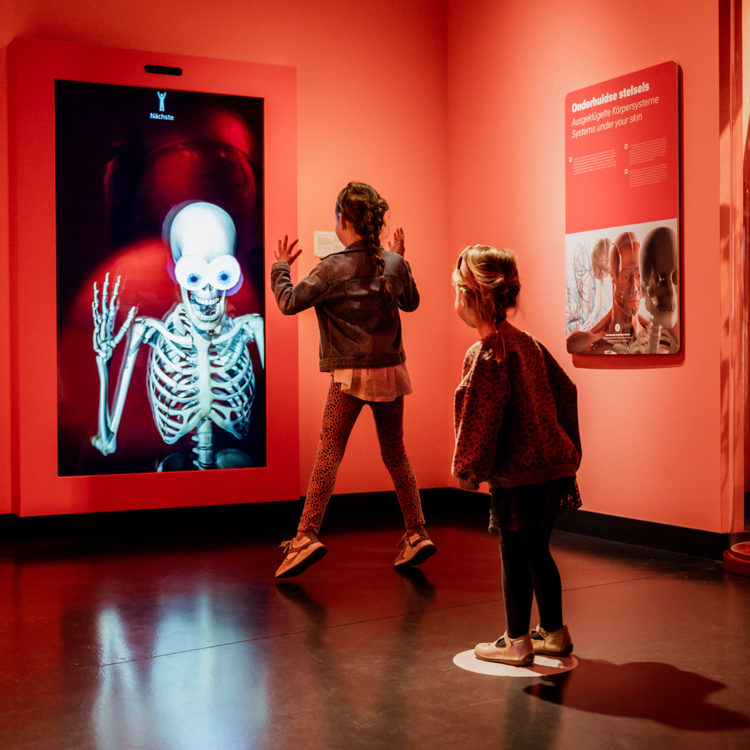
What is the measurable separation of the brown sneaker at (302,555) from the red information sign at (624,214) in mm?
1701

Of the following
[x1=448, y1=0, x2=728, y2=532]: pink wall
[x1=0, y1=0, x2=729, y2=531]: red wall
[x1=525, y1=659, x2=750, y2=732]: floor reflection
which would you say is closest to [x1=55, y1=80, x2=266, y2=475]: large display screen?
[x1=0, y1=0, x2=729, y2=531]: red wall

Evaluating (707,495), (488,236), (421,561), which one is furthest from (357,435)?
(707,495)

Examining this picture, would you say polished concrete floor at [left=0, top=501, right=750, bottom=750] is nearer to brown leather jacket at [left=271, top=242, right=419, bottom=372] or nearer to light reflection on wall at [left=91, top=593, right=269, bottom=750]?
light reflection on wall at [left=91, top=593, right=269, bottom=750]

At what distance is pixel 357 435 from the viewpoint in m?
5.49

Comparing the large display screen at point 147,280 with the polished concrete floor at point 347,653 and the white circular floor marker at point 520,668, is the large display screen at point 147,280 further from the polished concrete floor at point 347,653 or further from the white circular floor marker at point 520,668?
the white circular floor marker at point 520,668

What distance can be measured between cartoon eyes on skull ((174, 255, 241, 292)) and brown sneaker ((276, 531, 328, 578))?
1740 millimetres

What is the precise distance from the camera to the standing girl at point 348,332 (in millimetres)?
3672

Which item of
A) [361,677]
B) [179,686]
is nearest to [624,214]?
[361,677]

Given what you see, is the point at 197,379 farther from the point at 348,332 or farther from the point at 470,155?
the point at 470,155

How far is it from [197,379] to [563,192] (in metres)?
2.07

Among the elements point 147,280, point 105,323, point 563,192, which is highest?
point 563,192

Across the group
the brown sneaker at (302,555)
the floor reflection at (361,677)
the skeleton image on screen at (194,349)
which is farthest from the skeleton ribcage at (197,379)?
the floor reflection at (361,677)

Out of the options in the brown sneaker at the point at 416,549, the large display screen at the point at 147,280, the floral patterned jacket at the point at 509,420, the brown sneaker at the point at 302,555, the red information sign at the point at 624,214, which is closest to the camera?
the floral patterned jacket at the point at 509,420

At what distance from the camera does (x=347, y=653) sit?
276cm
